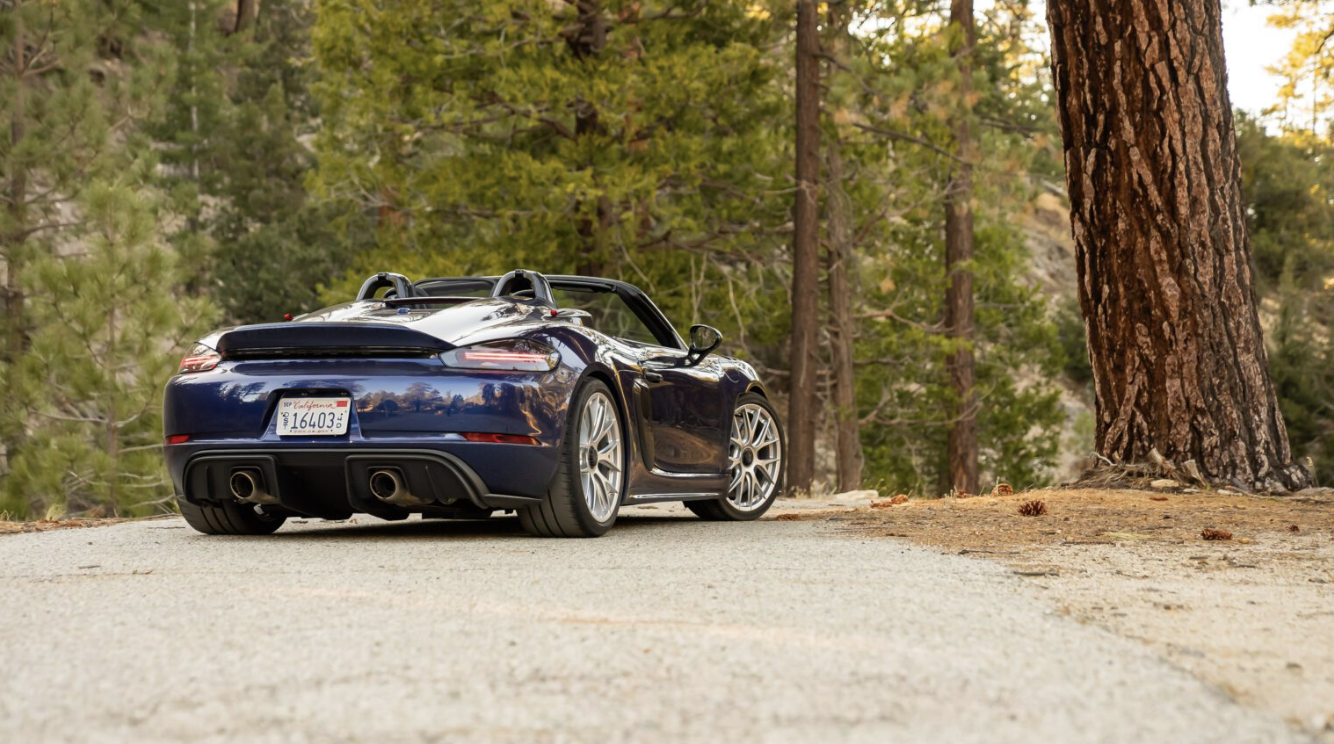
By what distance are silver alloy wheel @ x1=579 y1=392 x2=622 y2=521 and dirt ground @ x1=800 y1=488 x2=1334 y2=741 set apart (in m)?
1.31

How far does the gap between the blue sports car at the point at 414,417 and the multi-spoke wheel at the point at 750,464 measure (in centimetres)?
144

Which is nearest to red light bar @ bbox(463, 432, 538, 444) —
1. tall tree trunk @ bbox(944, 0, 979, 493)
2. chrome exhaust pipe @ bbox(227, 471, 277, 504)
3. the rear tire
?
chrome exhaust pipe @ bbox(227, 471, 277, 504)

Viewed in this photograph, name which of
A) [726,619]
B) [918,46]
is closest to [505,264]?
[918,46]

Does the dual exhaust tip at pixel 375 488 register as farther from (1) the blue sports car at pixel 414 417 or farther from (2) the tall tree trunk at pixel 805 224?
(2) the tall tree trunk at pixel 805 224

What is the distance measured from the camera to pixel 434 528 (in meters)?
8.27

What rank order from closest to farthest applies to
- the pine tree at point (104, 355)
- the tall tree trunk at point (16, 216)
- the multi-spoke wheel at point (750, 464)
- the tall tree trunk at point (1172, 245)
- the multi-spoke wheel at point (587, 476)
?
the multi-spoke wheel at point (587, 476)
the multi-spoke wheel at point (750, 464)
the tall tree trunk at point (1172, 245)
the pine tree at point (104, 355)
the tall tree trunk at point (16, 216)

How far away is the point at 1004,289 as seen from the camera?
33.2m

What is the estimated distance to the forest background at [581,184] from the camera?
2000 cm

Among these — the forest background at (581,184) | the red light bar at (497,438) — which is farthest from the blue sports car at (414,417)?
the forest background at (581,184)

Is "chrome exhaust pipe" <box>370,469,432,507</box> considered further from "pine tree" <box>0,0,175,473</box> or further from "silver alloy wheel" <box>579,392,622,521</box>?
"pine tree" <box>0,0,175,473</box>

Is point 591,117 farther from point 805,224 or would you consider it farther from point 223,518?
point 223,518

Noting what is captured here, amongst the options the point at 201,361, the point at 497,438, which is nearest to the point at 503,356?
the point at 497,438

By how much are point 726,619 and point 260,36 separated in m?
46.2

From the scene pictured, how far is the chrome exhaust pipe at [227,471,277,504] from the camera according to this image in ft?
22.7
